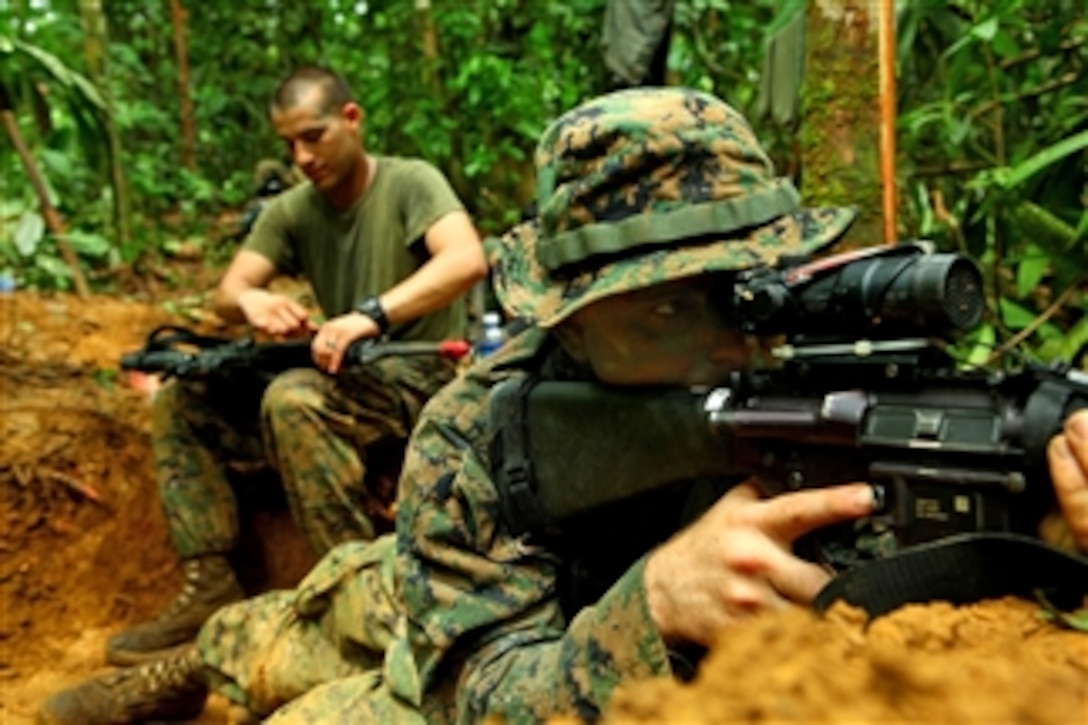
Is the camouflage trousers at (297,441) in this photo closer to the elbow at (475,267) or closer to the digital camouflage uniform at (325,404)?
the digital camouflage uniform at (325,404)

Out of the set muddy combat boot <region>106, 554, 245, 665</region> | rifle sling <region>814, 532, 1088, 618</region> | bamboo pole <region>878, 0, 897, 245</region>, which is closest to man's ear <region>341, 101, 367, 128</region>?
muddy combat boot <region>106, 554, 245, 665</region>

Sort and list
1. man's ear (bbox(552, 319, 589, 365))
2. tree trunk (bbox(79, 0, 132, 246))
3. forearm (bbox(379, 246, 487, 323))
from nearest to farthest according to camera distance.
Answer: man's ear (bbox(552, 319, 589, 365))
forearm (bbox(379, 246, 487, 323))
tree trunk (bbox(79, 0, 132, 246))

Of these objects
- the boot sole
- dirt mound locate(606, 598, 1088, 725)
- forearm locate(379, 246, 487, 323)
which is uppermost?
dirt mound locate(606, 598, 1088, 725)

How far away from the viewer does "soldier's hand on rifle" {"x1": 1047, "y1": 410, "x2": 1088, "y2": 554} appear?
3.47ft

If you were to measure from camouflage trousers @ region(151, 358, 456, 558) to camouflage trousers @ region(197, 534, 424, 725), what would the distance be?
0.53m

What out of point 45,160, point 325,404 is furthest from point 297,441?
point 45,160

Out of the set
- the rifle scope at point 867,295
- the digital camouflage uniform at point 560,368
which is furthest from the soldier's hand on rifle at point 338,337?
the rifle scope at point 867,295

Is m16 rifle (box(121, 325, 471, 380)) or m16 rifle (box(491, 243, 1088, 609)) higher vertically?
m16 rifle (box(491, 243, 1088, 609))

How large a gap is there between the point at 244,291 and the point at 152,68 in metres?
5.91

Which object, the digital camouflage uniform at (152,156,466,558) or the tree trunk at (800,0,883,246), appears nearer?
the tree trunk at (800,0,883,246)

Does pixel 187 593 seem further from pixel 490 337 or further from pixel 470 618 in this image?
pixel 470 618

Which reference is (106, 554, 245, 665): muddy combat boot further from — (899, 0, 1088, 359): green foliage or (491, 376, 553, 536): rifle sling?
(899, 0, 1088, 359): green foliage

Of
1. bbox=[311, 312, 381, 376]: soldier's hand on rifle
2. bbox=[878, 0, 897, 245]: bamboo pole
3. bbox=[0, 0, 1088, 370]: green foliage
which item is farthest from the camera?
bbox=[311, 312, 381, 376]: soldier's hand on rifle

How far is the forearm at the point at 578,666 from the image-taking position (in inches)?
56.6
